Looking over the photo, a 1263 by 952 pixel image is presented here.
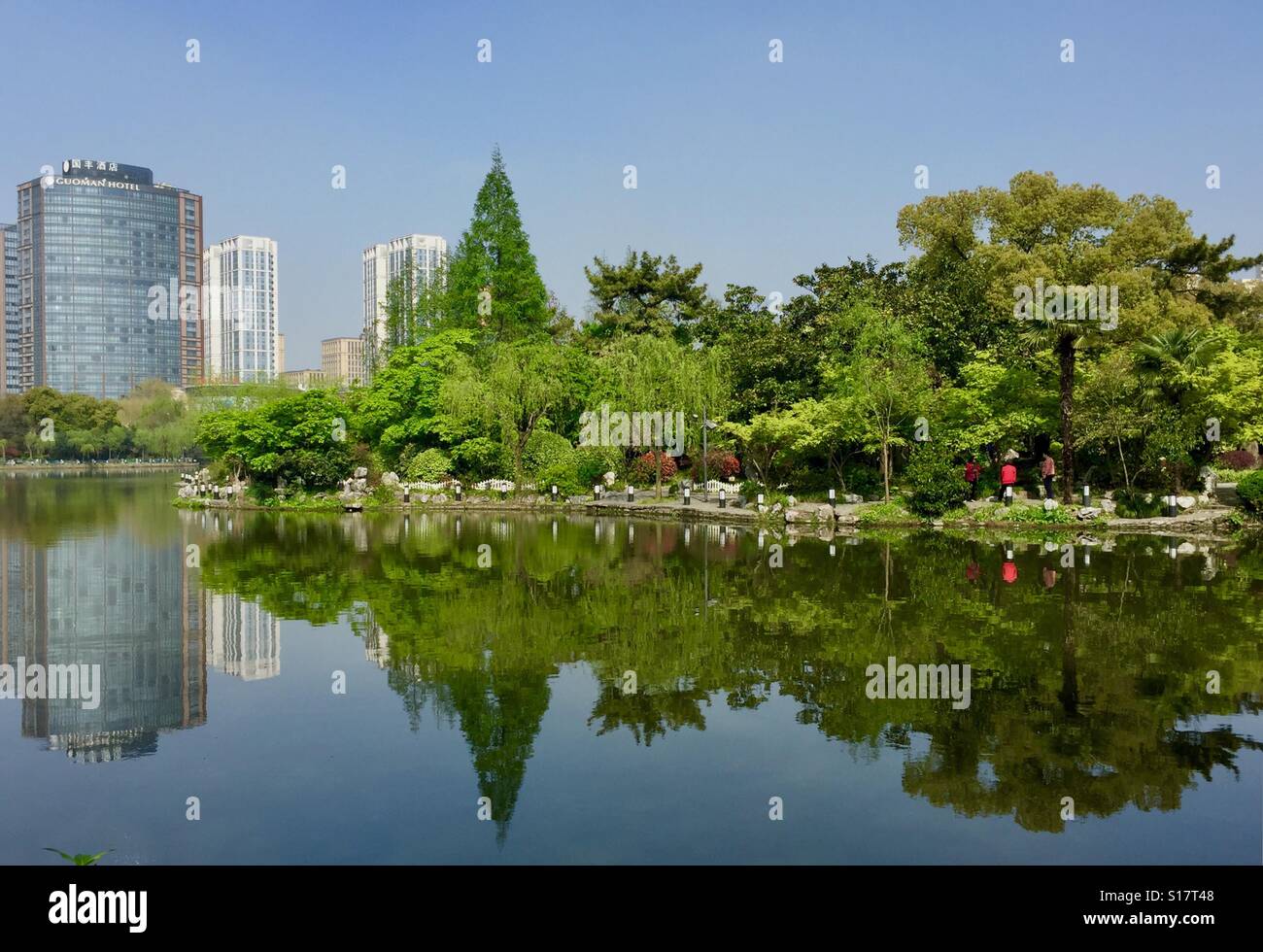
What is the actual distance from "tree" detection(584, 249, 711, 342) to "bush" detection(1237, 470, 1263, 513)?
974 inches

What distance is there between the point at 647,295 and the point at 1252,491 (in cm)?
2819

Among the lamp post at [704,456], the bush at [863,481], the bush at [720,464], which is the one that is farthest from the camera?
the bush at [720,464]

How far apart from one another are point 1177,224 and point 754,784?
37208 mm

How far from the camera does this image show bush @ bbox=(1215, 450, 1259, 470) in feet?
121

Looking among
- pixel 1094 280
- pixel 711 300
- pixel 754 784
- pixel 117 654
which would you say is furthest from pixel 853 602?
pixel 711 300

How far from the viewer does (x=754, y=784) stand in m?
8.32

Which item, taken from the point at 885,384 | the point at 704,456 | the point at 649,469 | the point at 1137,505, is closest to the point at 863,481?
the point at 885,384

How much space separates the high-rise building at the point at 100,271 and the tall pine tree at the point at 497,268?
4154 inches

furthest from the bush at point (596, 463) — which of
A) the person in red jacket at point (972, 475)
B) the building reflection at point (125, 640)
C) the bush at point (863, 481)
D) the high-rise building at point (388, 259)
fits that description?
the high-rise building at point (388, 259)

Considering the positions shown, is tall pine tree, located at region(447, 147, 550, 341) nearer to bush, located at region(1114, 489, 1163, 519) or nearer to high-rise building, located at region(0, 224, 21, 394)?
bush, located at region(1114, 489, 1163, 519)

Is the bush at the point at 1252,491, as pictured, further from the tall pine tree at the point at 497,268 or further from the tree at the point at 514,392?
the tall pine tree at the point at 497,268

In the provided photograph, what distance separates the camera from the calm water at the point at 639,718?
23.9 feet

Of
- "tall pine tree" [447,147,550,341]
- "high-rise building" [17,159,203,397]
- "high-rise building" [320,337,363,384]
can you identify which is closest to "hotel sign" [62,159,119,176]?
"high-rise building" [17,159,203,397]

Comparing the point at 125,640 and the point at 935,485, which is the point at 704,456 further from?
Result: the point at 125,640
